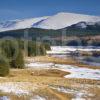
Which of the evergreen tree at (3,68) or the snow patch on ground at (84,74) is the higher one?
the evergreen tree at (3,68)

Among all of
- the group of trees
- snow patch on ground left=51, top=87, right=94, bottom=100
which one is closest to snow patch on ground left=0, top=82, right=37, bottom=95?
snow patch on ground left=51, top=87, right=94, bottom=100

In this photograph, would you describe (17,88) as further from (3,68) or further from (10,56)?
(10,56)

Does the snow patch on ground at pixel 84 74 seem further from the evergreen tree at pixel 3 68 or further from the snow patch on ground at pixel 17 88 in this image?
the snow patch on ground at pixel 17 88

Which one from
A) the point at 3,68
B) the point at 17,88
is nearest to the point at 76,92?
the point at 17,88

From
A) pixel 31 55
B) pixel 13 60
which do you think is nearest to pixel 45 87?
pixel 13 60

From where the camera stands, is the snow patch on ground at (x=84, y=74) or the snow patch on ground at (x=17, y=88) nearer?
the snow patch on ground at (x=17, y=88)

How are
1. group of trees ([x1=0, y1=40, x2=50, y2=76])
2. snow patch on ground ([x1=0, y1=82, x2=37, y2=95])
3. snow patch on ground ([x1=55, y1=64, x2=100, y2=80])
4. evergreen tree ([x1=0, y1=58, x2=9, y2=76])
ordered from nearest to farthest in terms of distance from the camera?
snow patch on ground ([x1=0, y1=82, x2=37, y2=95]) < evergreen tree ([x1=0, y1=58, x2=9, y2=76]) < group of trees ([x1=0, y1=40, x2=50, y2=76]) < snow patch on ground ([x1=55, y1=64, x2=100, y2=80])

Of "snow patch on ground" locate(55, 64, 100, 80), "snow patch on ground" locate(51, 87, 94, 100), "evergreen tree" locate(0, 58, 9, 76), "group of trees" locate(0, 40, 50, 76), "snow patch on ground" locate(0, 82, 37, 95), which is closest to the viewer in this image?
"snow patch on ground" locate(0, 82, 37, 95)

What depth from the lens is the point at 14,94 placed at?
19297 millimetres

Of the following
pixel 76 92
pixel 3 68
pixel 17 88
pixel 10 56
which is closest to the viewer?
pixel 17 88

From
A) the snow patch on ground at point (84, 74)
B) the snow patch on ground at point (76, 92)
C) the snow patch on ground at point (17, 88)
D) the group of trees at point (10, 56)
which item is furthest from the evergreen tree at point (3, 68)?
the snow patch on ground at point (76, 92)

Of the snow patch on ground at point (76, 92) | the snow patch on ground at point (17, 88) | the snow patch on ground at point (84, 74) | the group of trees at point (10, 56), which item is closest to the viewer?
the snow patch on ground at point (17, 88)

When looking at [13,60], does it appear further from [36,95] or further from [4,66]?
[36,95]

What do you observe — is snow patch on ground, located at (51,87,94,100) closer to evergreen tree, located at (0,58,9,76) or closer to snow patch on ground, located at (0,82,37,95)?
snow patch on ground, located at (0,82,37,95)
